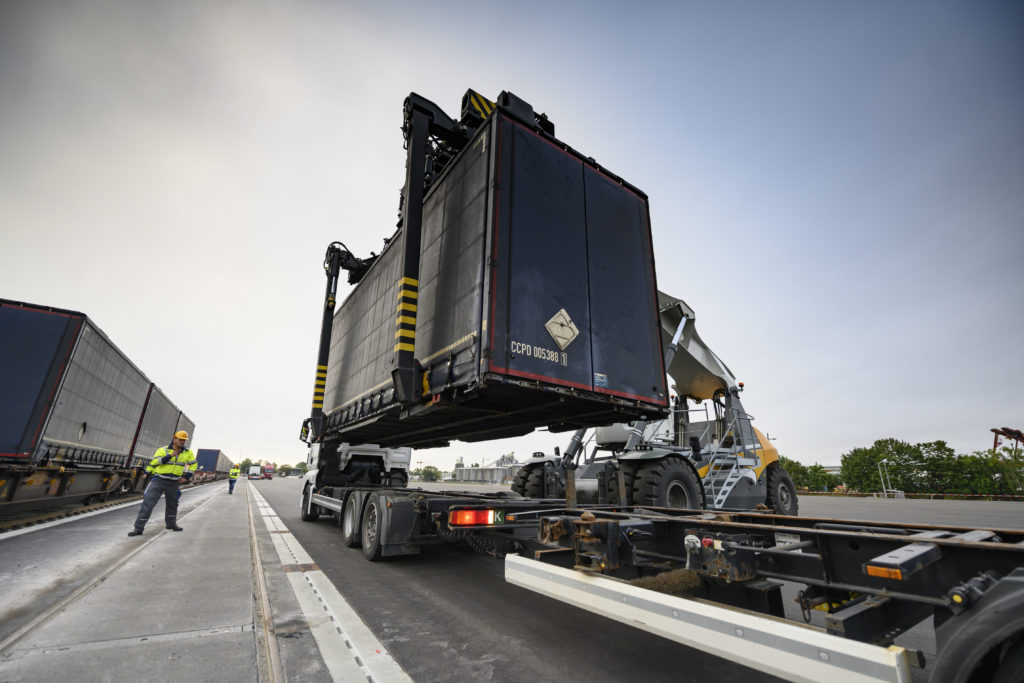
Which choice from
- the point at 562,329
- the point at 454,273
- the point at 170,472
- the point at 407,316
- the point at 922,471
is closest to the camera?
the point at 562,329

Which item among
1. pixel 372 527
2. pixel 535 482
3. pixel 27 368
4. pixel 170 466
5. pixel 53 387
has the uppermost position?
pixel 27 368

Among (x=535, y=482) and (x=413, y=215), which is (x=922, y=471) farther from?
(x=413, y=215)

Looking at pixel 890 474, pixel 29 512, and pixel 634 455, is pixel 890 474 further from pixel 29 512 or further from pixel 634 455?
pixel 29 512

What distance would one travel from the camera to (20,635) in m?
3.21

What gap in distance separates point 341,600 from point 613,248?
17.0ft

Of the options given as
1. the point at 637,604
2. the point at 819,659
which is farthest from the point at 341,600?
the point at 819,659

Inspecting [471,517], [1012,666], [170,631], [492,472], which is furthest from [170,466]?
[492,472]

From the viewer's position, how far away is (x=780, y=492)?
10.8 m

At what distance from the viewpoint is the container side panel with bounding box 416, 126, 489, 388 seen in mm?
5000

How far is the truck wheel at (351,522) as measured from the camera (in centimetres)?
704

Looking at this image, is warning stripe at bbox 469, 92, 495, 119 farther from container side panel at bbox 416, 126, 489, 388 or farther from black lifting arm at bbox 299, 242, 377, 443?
black lifting arm at bbox 299, 242, 377, 443

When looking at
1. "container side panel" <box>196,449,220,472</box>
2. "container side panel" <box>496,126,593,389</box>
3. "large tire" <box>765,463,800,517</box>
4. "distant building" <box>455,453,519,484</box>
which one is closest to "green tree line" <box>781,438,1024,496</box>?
"distant building" <box>455,453,519,484</box>

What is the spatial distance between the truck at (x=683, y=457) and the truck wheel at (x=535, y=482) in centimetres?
2

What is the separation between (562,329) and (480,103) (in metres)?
3.86
